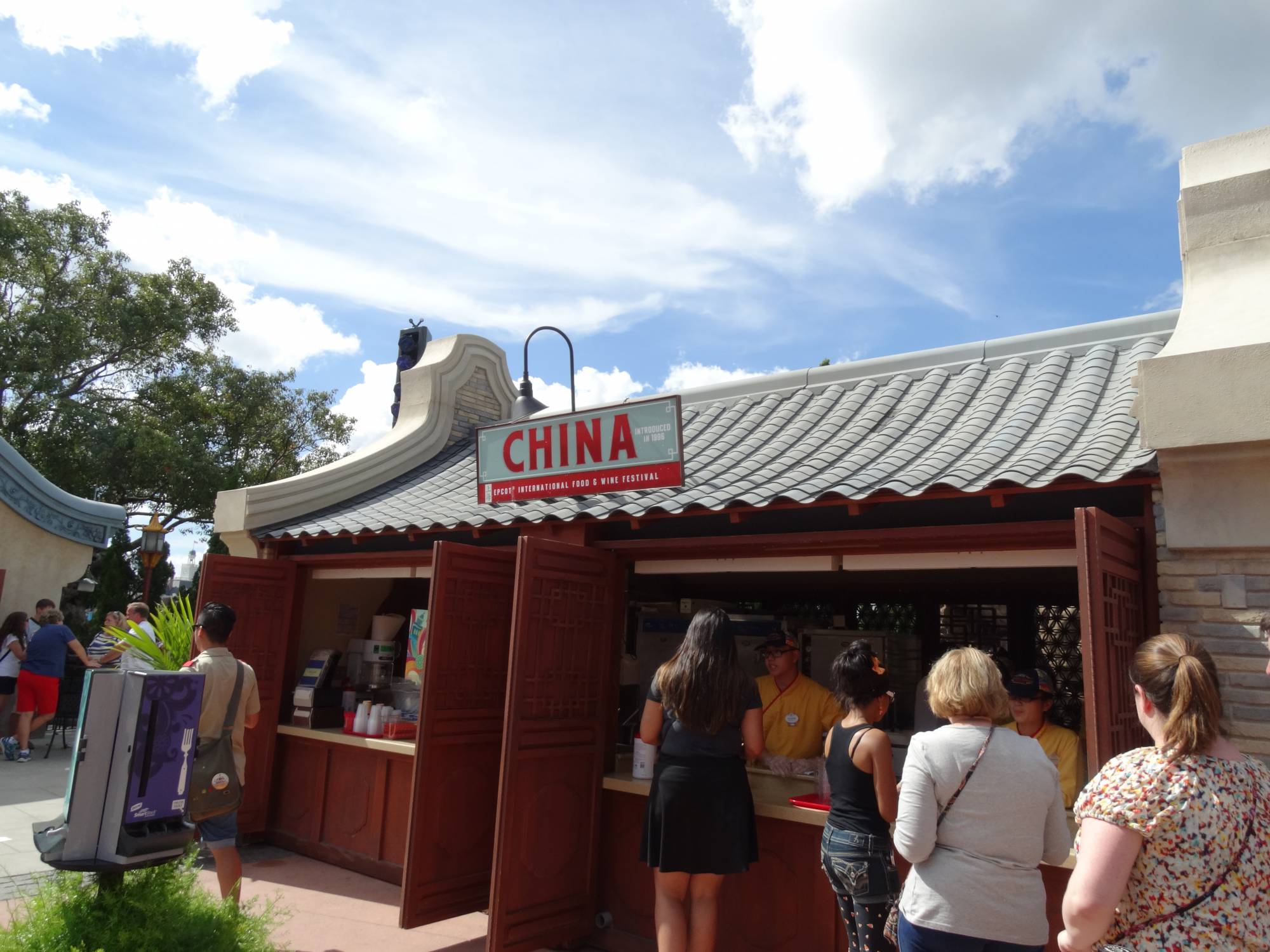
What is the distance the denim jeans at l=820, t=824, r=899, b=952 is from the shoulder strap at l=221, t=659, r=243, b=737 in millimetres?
3310

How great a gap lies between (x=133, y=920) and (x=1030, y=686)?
4174 millimetres

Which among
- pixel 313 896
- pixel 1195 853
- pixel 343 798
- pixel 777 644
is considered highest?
pixel 777 644

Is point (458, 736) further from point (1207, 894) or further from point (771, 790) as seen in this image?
point (1207, 894)

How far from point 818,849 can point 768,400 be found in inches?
152

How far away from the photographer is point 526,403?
7.82 meters

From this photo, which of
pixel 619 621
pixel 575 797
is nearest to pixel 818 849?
pixel 575 797

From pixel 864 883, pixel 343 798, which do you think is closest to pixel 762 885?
pixel 864 883

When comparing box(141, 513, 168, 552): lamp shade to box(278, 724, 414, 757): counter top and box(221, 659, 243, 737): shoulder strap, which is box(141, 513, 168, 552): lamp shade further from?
box(221, 659, 243, 737): shoulder strap

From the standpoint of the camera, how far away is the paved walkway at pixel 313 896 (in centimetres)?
580

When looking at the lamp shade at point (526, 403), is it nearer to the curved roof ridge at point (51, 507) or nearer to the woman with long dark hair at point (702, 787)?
the woman with long dark hair at point (702, 787)

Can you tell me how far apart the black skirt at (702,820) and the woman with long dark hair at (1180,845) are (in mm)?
2213

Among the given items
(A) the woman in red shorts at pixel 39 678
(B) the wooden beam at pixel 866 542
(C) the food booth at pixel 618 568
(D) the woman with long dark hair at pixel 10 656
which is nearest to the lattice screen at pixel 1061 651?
(C) the food booth at pixel 618 568

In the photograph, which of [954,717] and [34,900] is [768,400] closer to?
[954,717]

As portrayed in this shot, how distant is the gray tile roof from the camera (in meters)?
4.91
